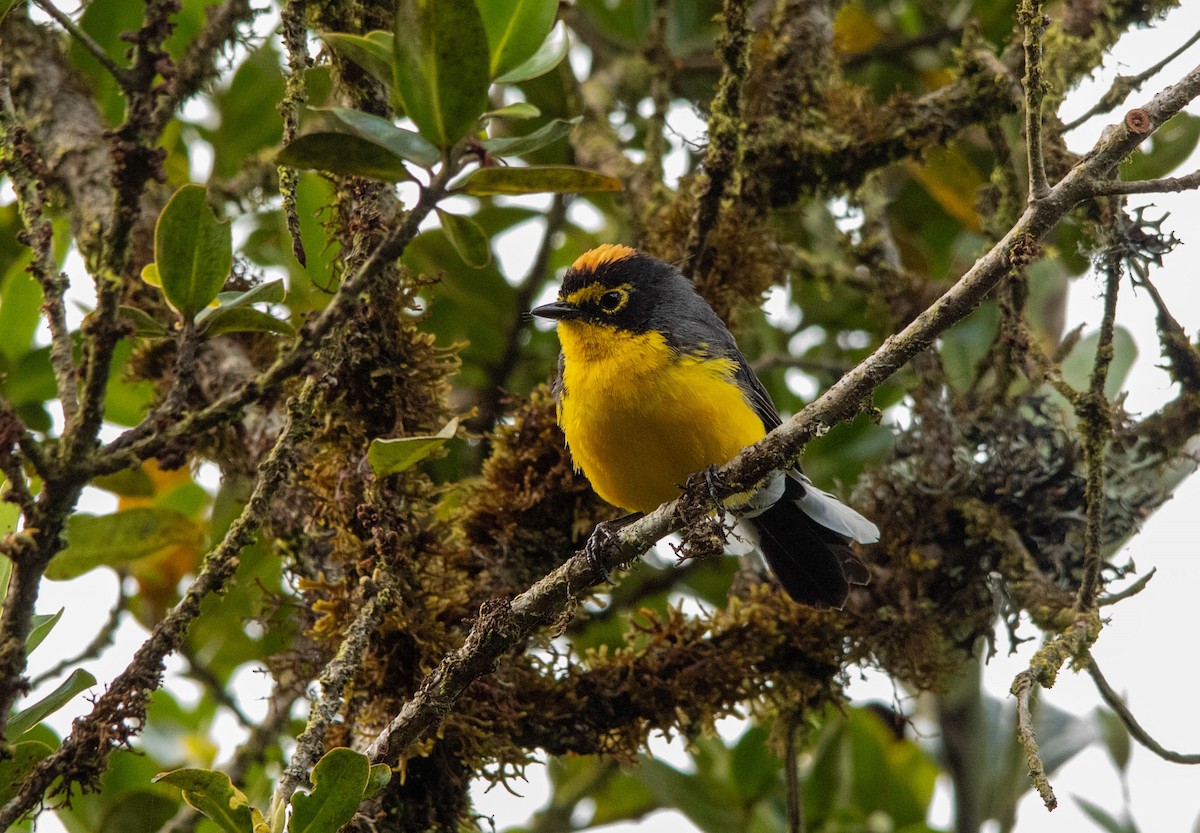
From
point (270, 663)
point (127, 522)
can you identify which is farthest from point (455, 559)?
point (127, 522)

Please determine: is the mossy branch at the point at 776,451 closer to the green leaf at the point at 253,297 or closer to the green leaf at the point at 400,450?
the green leaf at the point at 400,450

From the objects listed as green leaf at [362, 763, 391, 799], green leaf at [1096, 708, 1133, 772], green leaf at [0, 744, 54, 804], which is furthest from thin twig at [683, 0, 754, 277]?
green leaf at [1096, 708, 1133, 772]

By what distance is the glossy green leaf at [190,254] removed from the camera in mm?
2254

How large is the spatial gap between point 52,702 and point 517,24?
5.45 ft

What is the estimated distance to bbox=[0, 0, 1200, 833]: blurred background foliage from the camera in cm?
307

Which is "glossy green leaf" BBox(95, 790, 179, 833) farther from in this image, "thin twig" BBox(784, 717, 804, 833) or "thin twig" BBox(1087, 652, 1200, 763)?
"thin twig" BBox(1087, 652, 1200, 763)

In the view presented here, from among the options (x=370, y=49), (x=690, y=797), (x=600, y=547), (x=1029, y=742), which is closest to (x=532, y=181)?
(x=370, y=49)

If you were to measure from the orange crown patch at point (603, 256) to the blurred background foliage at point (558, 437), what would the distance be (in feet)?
0.95

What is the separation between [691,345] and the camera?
3.72 meters

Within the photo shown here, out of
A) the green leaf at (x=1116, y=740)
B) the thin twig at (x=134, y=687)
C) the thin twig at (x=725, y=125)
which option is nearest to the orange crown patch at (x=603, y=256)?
the thin twig at (x=725, y=125)

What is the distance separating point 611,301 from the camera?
12.8 ft

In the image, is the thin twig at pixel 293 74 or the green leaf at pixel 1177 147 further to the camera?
the green leaf at pixel 1177 147

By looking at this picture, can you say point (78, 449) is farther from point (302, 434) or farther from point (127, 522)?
point (127, 522)

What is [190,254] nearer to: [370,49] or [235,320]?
[235,320]
